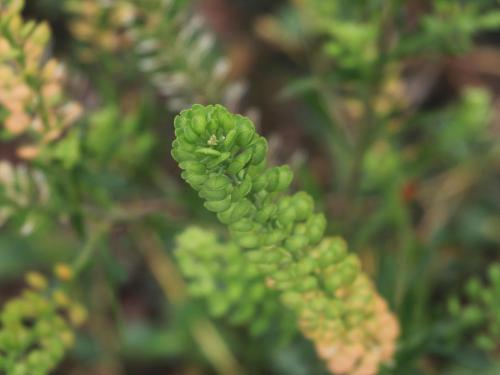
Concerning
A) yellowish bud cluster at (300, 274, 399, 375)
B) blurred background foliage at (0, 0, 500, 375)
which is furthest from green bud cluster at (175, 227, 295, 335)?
yellowish bud cluster at (300, 274, 399, 375)

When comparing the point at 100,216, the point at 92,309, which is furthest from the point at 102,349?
the point at 100,216

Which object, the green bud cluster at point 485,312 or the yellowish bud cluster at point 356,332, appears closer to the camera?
the yellowish bud cluster at point 356,332

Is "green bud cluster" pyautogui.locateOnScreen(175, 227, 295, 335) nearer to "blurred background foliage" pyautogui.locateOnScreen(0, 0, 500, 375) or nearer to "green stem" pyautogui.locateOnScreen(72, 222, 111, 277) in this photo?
"blurred background foliage" pyautogui.locateOnScreen(0, 0, 500, 375)

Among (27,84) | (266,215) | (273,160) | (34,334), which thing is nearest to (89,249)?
(34,334)

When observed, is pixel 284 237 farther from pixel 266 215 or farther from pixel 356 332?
pixel 356 332

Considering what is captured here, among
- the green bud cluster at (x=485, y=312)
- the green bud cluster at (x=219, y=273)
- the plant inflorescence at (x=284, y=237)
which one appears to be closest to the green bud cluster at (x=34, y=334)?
the green bud cluster at (x=219, y=273)

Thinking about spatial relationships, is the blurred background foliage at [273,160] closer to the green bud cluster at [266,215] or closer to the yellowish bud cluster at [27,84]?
the yellowish bud cluster at [27,84]

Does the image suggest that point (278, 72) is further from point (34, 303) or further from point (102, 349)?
point (34, 303)
